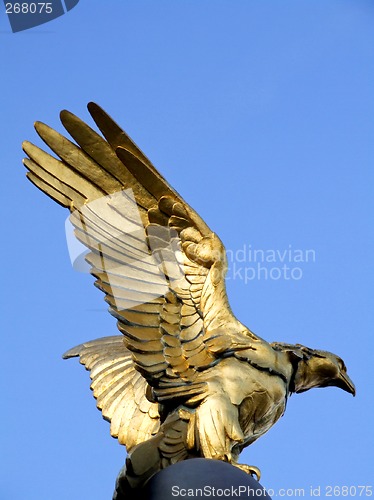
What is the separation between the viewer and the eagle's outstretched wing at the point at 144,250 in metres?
6.76

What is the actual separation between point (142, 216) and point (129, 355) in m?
1.10

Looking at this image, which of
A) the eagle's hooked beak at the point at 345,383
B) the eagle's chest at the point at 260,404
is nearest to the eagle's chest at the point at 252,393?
the eagle's chest at the point at 260,404

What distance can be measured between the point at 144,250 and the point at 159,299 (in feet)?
1.12

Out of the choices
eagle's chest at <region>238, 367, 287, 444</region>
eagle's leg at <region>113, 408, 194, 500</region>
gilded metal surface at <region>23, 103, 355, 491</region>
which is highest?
gilded metal surface at <region>23, 103, 355, 491</region>

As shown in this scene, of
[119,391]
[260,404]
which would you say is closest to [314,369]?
[260,404]

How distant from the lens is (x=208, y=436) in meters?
6.31

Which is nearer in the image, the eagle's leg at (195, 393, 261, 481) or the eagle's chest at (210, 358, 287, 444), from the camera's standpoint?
the eagle's leg at (195, 393, 261, 481)

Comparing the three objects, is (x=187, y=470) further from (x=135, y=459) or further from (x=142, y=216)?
(x=142, y=216)

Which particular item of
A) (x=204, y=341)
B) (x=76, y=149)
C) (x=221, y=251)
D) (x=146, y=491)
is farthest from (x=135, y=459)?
(x=76, y=149)

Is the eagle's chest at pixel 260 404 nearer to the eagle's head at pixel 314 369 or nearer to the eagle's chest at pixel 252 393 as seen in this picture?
the eagle's chest at pixel 252 393

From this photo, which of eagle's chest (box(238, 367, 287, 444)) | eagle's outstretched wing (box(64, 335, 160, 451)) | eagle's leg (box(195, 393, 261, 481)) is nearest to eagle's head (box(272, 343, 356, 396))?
eagle's chest (box(238, 367, 287, 444))

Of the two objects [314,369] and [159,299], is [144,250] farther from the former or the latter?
[314,369]

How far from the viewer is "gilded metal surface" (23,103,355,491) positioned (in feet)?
21.9

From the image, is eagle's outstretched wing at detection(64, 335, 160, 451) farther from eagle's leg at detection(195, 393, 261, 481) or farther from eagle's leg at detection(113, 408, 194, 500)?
eagle's leg at detection(195, 393, 261, 481)
